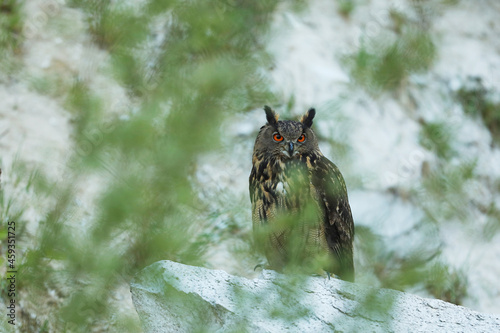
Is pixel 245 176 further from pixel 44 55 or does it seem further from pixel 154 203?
pixel 154 203

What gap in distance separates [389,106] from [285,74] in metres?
0.79

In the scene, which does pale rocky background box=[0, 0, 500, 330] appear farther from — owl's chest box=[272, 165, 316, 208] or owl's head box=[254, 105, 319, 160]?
owl's chest box=[272, 165, 316, 208]

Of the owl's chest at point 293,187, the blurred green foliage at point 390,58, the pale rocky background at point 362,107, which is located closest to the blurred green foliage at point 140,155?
the blurred green foliage at point 390,58

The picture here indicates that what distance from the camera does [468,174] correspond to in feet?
1.93

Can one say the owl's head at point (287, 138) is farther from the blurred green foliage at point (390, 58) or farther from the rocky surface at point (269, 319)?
the blurred green foliage at point (390, 58)

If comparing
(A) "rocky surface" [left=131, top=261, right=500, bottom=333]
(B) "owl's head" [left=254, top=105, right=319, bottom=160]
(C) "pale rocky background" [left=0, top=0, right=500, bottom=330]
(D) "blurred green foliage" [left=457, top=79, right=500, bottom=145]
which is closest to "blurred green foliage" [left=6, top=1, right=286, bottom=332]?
(A) "rocky surface" [left=131, top=261, right=500, bottom=333]

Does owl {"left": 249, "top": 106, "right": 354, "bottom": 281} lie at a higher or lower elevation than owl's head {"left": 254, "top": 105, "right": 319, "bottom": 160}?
lower

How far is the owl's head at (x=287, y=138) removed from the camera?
7.68ft

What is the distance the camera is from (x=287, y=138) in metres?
2.35

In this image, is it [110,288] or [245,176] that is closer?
[110,288]

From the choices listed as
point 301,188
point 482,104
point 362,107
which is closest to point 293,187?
point 301,188

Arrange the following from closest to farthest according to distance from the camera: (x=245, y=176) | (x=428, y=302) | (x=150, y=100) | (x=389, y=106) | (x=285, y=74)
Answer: (x=150, y=100)
(x=428, y=302)
(x=245, y=176)
(x=285, y=74)
(x=389, y=106)

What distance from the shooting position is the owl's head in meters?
2.34

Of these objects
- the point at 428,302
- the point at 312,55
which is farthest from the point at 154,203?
the point at 312,55
